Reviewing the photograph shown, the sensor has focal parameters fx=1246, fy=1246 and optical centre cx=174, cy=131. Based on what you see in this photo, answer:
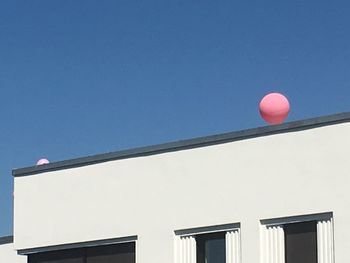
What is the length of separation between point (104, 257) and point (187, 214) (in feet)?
7.72

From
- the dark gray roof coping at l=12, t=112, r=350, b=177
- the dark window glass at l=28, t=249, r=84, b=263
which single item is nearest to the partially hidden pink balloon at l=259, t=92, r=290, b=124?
the dark gray roof coping at l=12, t=112, r=350, b=177

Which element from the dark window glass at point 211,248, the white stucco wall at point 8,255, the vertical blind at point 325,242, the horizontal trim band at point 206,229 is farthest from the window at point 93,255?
the white stucco wall at point 8,255

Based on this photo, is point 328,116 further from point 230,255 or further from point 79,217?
point 79,217

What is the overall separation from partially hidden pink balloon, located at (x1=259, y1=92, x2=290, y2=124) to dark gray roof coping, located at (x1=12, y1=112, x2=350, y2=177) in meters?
1.10

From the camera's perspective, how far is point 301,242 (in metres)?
21.9

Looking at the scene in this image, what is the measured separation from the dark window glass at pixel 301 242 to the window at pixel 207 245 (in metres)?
1.06

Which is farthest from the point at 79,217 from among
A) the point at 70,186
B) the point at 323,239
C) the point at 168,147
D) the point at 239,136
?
the point at 323,239

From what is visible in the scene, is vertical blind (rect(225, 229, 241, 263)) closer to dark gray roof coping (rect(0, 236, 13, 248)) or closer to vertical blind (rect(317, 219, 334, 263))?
vertical blind (rect(317, 219, 334, 263))

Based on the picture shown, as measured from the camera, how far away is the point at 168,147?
23781mm

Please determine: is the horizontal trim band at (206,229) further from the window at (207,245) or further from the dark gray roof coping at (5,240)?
the dark gray roof coping at (5,240)

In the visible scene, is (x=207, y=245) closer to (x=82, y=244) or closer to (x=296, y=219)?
(x=296, y=219)

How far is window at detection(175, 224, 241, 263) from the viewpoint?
74.4 ft

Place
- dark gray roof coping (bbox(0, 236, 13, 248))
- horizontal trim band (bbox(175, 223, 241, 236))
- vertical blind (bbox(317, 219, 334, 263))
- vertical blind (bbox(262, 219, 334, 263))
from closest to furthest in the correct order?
vertical blind (bbox(317, 219, 334, 263)) < vertical blind (bbox(262, 219, 334, 263)) < horizontal trim band (bbox(175, 223, 241, 236)) < dark gray roof coping (bbox(0, 236, 13, 248))

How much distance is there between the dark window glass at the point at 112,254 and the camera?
79.7ft
